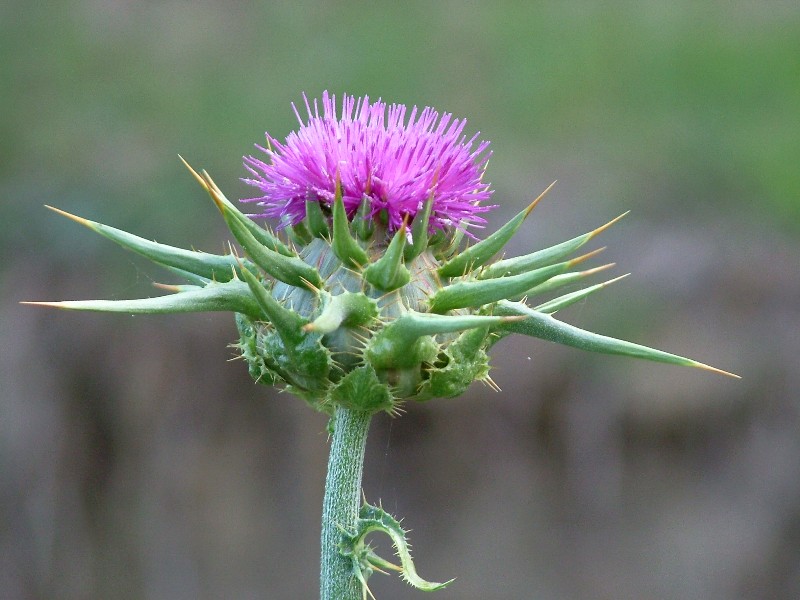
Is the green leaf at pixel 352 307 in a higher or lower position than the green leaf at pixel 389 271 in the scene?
lower

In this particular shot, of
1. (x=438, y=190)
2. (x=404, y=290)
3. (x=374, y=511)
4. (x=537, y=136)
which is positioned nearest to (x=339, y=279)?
(x=404, y=290)

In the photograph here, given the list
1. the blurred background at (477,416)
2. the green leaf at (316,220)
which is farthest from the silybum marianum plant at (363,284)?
the blurred background at (477,416)

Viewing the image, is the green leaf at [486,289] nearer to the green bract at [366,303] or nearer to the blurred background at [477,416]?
the green bract at [366,303]

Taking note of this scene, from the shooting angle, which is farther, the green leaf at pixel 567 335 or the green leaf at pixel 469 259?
the green leaf at pixel 469 259

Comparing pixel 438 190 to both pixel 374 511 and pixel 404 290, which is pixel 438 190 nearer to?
pixel 404 290

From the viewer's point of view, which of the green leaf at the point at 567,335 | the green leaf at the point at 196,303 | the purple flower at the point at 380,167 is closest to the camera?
the green leaf at the point at 196,303

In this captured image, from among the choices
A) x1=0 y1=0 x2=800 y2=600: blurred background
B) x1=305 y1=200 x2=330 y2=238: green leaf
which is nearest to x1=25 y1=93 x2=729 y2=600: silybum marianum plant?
x1=305 y1=200 x2=330 y2=238: green leaf

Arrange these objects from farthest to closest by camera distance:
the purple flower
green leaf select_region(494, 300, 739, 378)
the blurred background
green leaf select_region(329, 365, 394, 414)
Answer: the blurred background < the purple flower < green leaf select_region(329, 365, 394, 414) < green leaf select_region(494, 300, 739, 378)

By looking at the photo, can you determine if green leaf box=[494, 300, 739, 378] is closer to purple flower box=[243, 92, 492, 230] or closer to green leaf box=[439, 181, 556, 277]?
green leaf box=[439, 181, 556, 277]
